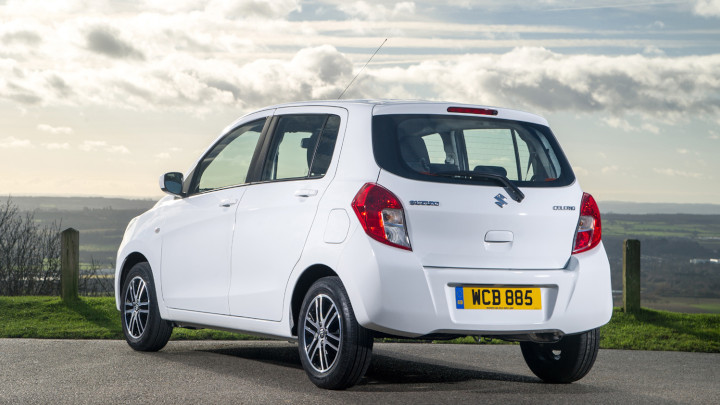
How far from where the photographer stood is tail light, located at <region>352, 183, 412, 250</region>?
19.2 feet

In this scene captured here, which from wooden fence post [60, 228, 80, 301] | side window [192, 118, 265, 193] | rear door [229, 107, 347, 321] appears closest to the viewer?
rear door [229, 107, 347, 321]

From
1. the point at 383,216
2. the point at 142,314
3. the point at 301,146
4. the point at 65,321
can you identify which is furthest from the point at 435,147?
the point at 65,321

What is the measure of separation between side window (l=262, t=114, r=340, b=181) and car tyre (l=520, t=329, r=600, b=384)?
2.30 metres

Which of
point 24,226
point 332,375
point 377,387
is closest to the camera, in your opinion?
point 332,375

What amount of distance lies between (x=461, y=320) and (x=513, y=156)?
53.8 inches

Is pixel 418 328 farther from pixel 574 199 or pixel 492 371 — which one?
pixel 492 371

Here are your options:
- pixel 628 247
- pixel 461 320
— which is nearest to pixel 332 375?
pixel 461 320

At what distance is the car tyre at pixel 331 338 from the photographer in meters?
6.02

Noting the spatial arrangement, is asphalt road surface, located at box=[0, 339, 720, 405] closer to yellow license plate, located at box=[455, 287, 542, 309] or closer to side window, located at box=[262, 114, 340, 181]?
yellow license plate, located at box=[455, 287, 542, 309]

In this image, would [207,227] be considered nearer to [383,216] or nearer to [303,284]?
[303,284]

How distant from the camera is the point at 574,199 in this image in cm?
646

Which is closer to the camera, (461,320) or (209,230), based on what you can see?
(461,320)

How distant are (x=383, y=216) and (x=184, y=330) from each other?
20.2 ft

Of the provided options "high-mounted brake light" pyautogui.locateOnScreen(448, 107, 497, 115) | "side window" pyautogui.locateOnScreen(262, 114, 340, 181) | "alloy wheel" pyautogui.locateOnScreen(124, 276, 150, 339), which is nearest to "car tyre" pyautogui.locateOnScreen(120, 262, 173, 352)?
"alloy wheel" pyautogui.locateOnScreen(124, 276, 150, 339)
